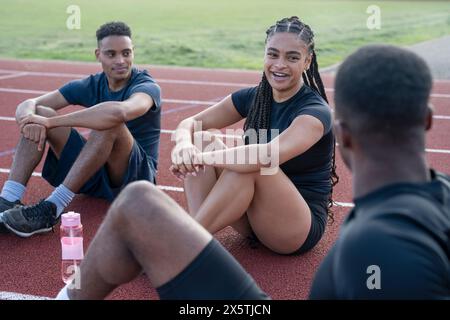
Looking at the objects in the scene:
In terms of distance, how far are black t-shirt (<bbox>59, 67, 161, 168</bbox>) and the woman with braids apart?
26.7 inches

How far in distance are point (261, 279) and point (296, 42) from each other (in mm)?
1256

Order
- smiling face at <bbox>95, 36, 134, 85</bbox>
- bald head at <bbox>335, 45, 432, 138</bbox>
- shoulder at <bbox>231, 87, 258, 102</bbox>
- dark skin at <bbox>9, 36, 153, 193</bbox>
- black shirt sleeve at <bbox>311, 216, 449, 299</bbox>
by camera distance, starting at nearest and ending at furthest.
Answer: black shirt sleeve at <bbox>311, 216, 449, 299</bbox> → bald head at <bbox>335, 45, 432, 138</bbox> → shoulder at <bbox>231, 87, 258, 102</bbox> → dark skin at <bbox>9, 36, 153, 193</bbox> → smiling face at <bbox>95, 36, 134, 85</bbox>

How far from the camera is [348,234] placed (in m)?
1.62

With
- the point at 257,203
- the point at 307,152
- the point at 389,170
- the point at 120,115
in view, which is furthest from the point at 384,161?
the point at 120,115

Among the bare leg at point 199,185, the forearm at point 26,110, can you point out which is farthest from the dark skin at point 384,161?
the forearm at point 26,110

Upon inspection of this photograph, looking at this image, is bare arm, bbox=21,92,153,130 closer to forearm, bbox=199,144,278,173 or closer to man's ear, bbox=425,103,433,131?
forearm, bbox=199,144,278,173

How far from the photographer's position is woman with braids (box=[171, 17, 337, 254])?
3.45m

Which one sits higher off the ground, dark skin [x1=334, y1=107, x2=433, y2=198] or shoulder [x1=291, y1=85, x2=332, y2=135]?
dark skin [x1=334, y1=107, x2=433, y2=198]

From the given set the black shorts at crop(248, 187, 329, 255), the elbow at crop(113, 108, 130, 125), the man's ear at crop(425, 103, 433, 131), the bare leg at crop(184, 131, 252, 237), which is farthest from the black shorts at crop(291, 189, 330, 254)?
the man's ear at crop(425, 103, 433, 131)

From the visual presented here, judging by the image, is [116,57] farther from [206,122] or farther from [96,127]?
[206,122]

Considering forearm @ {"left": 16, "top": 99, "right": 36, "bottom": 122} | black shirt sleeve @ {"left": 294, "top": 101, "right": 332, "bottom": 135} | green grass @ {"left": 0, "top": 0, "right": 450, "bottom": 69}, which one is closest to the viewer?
black shirt sleeve @ {"left": 294, "top": 101, "right": 332, "bottom": 135}

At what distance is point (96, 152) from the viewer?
4297 mm

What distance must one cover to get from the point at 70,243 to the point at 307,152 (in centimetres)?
141
